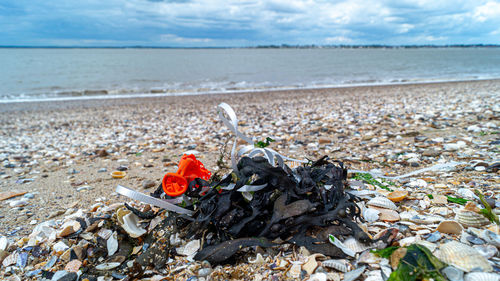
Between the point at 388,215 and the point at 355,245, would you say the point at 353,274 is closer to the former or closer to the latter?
Answer: the point at 355,245

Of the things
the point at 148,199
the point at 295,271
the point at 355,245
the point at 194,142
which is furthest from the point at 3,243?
the point at 194,142

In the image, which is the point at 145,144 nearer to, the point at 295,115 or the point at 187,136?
the point at 187,136

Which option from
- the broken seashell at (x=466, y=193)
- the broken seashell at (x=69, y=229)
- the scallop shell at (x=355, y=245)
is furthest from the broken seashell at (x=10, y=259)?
the broken seashell at (x=466, y=193)

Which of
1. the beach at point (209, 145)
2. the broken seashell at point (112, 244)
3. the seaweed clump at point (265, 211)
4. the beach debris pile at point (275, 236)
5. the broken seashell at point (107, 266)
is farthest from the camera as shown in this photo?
the beach at point (209, 145)

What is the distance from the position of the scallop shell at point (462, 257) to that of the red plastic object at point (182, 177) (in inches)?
69.7

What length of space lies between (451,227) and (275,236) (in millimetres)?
1153

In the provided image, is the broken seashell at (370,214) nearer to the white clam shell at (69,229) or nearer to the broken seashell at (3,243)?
the white clam shell at (69,229)

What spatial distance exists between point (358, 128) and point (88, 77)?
74.7 feet

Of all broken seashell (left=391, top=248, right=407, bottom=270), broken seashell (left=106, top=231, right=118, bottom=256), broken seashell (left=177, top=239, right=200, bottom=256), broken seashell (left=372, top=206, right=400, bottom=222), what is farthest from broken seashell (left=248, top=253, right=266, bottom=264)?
broken seashell (left=106, top=231, right=118, bottom=256)

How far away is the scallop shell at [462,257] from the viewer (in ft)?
4.83

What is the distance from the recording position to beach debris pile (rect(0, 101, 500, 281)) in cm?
168

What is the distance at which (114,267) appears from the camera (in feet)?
6.79

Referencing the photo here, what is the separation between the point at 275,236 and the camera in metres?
2.01

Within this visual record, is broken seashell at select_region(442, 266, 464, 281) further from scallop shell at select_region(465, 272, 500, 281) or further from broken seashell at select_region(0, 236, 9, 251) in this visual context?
broken seashell at select_region(0, 236, 9, 251)
